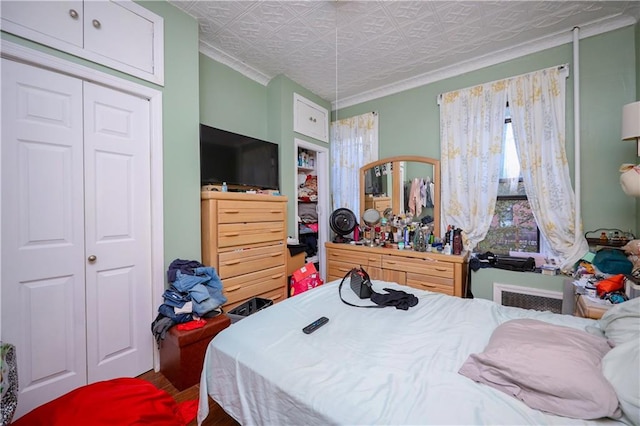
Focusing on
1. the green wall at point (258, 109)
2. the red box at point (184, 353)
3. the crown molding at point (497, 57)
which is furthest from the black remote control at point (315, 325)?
the crown molding at point (497, 57)

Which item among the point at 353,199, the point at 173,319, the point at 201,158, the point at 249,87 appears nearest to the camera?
the point at 173,319

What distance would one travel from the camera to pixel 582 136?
7.39ft

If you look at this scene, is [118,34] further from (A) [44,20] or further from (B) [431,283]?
(B) [431,283]

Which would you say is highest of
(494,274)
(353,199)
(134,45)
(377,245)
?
(134,45)

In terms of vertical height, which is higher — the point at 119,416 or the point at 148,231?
the point at 148,231

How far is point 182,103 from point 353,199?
7.65 ft

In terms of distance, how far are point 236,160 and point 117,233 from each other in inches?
46.3

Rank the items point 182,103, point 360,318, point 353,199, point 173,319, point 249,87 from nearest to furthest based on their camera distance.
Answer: point 360,318 → point 173,319 → point 182,103 → point 249,87 → point 353,199

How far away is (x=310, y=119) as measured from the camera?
3.47m

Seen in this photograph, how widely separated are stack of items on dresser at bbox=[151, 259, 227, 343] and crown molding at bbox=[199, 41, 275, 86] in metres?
2.09

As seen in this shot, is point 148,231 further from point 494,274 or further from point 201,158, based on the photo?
point 494,274

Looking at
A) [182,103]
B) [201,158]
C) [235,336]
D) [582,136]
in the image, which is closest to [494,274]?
[582,136]

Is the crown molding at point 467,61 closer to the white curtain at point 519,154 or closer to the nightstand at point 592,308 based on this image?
the white curtain at point 519,154

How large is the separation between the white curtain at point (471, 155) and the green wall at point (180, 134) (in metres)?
2.60
